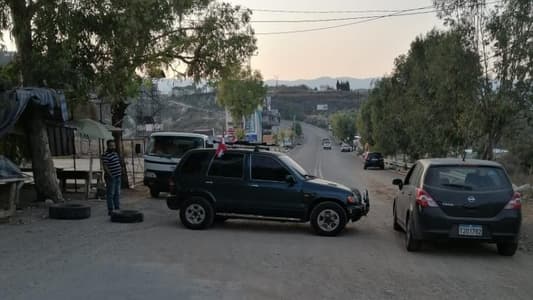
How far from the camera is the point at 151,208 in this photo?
15969 millimetres

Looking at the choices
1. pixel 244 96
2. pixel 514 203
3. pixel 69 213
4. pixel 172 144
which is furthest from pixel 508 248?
pixel 244 96

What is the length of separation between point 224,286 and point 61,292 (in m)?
1.89

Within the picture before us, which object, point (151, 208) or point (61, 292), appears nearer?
point (61, 292)

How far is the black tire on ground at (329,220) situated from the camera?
11.7 m

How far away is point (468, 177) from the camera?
9922mm

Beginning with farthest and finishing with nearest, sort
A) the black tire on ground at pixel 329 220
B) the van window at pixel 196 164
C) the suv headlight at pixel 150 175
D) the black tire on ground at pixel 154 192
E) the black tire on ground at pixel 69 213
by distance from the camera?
the black tire on ground at pixel 154 192 → the suv headlight at pixel 150 175 → the black tire on ground at pixel 69 213 → the van window at pixel 196 164 → the black tire on ground at pixel 329 220

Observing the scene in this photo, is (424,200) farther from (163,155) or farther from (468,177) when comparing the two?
(163,155)

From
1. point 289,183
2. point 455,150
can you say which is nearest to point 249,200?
point 289,183

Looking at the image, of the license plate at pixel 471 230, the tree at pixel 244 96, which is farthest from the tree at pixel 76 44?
the tree at pixel 244 96

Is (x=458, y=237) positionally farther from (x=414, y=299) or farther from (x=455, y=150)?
(x=455, y=150)

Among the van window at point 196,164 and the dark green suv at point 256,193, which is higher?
the van window at point 196,164

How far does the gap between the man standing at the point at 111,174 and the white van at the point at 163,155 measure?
4.55 meters

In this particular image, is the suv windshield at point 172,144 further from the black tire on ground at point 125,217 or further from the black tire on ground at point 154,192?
the black tire on ground at point 125,217

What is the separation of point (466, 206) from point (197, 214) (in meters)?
5.34
